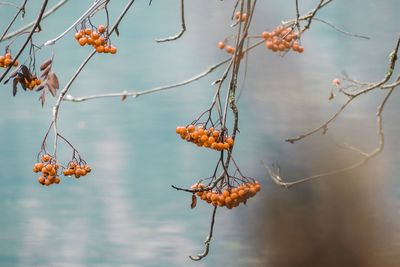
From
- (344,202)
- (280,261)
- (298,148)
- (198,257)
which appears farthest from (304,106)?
(198,257)

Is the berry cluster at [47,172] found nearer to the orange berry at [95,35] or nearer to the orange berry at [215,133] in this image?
the orange berry at [95,35]

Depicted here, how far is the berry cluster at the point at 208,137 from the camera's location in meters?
1.39

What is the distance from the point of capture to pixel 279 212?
8.78ft

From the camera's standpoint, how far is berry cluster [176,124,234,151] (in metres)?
1.39

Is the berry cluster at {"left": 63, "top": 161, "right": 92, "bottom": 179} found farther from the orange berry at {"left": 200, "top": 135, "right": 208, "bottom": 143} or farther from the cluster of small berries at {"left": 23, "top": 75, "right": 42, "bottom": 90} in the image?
the orange berry at {"left": 200, "top": 135, "right": 208, "bottom": 143}

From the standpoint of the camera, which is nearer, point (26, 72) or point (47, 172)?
point (26, 72)

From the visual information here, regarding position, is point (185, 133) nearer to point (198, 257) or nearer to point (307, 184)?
point (198, 257)

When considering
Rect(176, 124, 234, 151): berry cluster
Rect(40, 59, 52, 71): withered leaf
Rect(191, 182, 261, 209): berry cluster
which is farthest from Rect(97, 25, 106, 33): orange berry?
Rect(191, 182, 261, 209): berry cluster

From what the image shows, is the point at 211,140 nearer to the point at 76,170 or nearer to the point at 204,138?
the point at 204,138

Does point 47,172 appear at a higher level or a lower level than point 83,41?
lower

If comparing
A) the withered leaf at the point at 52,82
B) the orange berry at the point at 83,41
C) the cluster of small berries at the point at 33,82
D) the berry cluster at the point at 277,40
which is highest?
the orange berry at the point at 83,41

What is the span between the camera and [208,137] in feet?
4.65

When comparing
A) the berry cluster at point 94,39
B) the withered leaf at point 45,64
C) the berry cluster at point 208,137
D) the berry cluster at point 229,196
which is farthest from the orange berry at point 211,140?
the withered leaf at point 45,64

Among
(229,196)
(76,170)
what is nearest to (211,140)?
(229,196)
